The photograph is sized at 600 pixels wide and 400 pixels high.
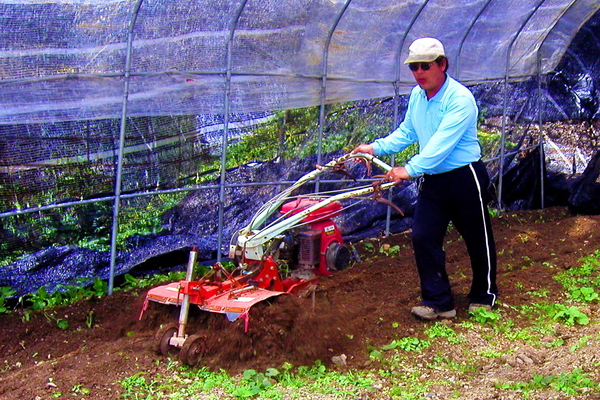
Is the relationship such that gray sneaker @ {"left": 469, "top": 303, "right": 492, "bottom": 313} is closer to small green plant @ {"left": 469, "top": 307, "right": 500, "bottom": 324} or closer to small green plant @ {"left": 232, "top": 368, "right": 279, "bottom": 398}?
small green plant @ {"left": 469, "top": 307, "right": 500, "bottom": 324}

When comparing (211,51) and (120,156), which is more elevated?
(211,51)

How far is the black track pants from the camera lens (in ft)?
16.4

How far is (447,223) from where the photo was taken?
5.16m

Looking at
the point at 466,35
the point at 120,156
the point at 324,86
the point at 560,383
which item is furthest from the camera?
the point at 466,35

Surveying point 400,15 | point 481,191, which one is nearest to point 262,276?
point 481,191

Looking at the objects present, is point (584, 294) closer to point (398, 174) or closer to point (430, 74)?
point (398, 174)

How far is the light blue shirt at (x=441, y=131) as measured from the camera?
476cm

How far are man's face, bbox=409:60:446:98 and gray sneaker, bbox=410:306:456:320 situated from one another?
1.52 meters

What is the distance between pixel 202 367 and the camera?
4.20 meters

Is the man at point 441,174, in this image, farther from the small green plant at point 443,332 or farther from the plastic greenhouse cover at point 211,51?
the plastic greenhouse cover at point 211,51

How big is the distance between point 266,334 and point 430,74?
1979 millimetres

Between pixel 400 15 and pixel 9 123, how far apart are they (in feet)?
13.4

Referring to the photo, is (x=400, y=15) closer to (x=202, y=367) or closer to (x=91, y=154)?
(x=91, y=154)

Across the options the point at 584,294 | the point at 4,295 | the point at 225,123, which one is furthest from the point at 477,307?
the point at 4,295
